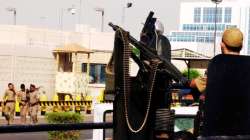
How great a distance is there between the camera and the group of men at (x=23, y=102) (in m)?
25.8

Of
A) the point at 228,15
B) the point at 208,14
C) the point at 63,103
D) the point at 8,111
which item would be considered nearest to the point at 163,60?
the point at 8,111

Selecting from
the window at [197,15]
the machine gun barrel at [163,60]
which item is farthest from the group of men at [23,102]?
the window at [197,15]


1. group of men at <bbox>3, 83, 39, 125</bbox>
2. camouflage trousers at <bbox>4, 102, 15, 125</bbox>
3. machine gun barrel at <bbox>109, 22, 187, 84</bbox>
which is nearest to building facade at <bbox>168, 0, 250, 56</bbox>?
group of men at <bbox>3, 83, 39, 125</bbox>

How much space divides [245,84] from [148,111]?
1025 mm

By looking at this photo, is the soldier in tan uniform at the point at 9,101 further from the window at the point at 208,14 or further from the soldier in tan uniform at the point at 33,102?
the window at the point at 208,14

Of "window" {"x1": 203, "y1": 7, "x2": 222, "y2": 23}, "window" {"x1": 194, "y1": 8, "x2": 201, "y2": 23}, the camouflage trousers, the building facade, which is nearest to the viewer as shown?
the camouflage trousers

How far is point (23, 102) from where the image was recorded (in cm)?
2780

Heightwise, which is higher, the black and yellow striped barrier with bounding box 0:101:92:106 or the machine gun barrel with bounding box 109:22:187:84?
the machine gun barrel with bounding box 109:22:187:84

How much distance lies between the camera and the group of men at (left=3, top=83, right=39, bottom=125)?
84.7 ft

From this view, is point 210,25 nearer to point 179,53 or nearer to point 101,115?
point 179,53

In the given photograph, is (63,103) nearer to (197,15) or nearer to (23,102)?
(23,102)

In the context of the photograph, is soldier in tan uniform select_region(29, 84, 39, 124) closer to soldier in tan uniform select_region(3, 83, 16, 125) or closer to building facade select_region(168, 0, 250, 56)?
soldier in tan uniform select_region(3, 83, 16, 125)

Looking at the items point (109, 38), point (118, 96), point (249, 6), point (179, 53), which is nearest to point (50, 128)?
point (118, 96)

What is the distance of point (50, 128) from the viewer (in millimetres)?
4914
